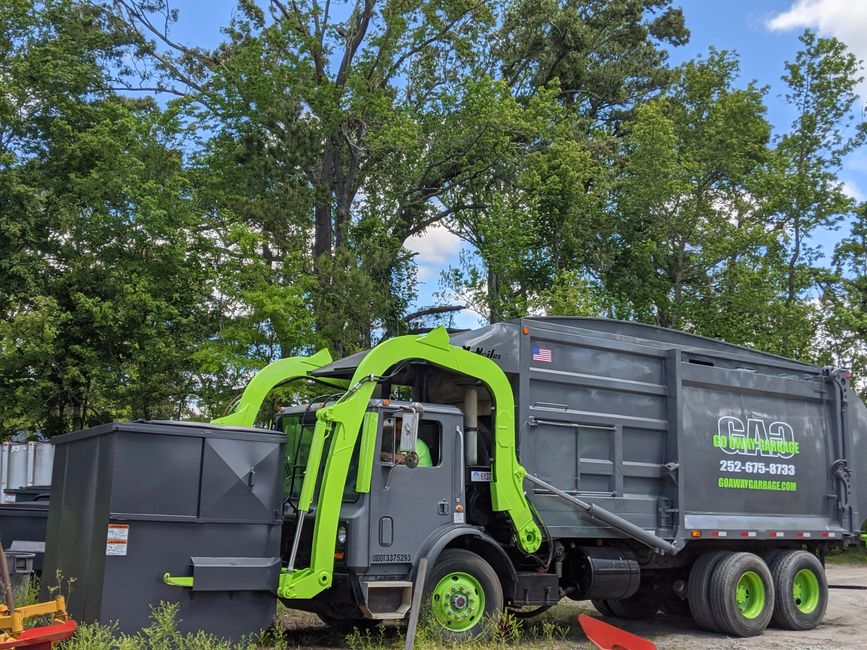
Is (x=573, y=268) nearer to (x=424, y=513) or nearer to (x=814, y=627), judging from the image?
(x=814, y=627)

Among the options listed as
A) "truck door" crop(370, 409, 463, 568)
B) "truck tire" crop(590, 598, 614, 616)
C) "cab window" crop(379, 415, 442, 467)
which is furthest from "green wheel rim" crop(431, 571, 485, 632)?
"truck tire" crop(590, 598, 614, 616)

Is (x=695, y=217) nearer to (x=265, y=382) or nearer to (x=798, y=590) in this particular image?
(x=798, y=590)

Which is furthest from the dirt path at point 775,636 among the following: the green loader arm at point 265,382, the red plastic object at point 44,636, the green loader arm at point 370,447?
the red plastic object at point 44,636

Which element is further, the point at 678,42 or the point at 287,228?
the point at 678,42

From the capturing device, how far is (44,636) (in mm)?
6113

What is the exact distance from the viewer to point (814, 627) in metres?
11.2

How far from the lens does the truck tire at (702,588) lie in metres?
10.3

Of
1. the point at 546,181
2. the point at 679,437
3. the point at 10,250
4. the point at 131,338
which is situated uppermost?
the point at 546,181

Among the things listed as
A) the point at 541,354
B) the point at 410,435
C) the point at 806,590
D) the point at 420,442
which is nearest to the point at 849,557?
the point at 806,590

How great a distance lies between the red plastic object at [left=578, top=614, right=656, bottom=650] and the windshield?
2.37 metres

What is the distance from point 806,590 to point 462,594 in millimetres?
5577

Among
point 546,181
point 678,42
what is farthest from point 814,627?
point 678,42

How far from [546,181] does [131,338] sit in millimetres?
12663

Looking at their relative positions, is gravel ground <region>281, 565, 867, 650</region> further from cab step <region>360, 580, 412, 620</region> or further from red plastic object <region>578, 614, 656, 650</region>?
red plastic object <region>578, 614, 656, 650</region>
